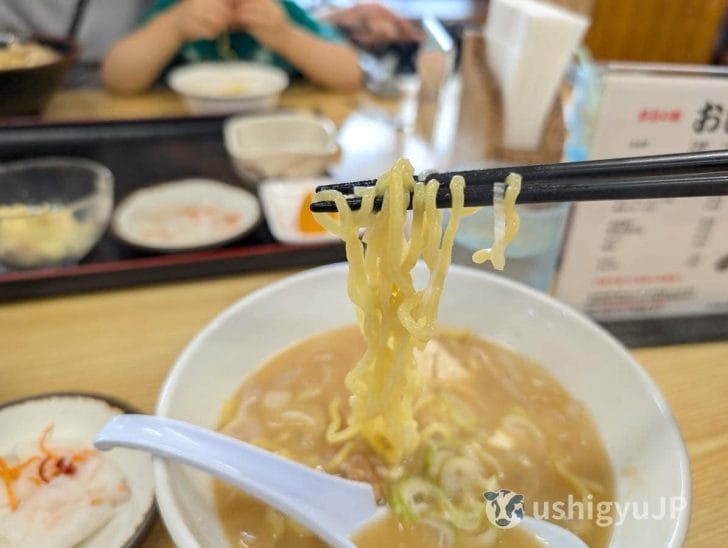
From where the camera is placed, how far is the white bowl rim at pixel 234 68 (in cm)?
204

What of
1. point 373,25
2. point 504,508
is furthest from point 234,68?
point 504,508

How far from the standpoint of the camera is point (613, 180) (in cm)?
71

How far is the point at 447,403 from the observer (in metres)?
0.97

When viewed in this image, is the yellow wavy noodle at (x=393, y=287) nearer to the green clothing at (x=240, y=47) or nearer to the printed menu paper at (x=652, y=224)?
the printed menu paper at (x=652, y=224)

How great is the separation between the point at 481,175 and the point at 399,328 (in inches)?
9.9

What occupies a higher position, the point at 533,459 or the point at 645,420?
the point at 645,420

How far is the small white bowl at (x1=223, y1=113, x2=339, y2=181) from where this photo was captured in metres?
1.70

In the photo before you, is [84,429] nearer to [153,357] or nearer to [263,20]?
[153,357]

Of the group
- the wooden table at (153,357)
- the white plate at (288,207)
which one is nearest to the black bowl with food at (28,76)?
the white plate at (288,207)

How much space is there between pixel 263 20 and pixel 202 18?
244mm

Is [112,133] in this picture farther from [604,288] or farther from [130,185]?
[604,288]

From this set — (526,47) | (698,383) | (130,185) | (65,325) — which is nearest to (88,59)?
(130,185)

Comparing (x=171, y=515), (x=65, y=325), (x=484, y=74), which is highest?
(x=484, y=74)

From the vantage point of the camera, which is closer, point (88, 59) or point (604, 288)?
point (604, 288)
